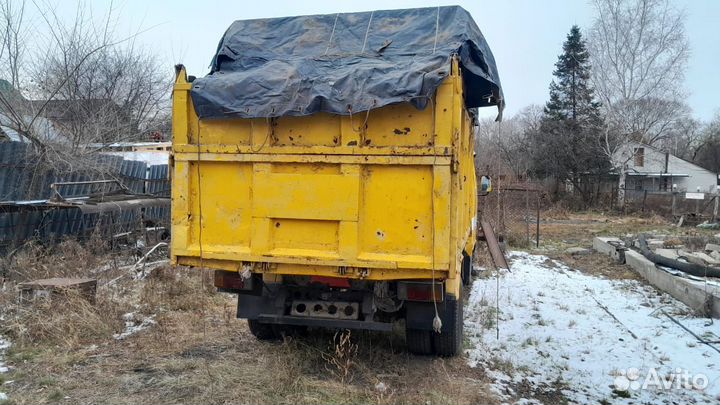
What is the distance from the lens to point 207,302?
670 centimetres

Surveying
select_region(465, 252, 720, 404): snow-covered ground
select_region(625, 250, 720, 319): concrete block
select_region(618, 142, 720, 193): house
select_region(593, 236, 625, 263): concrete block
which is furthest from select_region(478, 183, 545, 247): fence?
select_region(618, 142, 720, 193): house

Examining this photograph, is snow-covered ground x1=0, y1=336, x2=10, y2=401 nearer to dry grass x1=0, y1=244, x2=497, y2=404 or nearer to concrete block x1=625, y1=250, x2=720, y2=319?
dry grass x1=0, y1=244, x2=497, y2=404

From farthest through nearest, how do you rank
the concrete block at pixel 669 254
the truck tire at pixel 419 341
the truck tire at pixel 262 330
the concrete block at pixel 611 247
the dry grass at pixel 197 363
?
the concrete block at pixel 611 247 < the concrete block at pixel 669 254 < the truck tire at pixel 262 330 < the truck tire at pixel 419 341 < the dry grass at pixel 197 363

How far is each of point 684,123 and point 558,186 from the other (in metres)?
39.9

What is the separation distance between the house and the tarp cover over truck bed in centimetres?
3967

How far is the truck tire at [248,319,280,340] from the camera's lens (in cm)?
519

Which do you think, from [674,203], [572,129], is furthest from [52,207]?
[572,129]

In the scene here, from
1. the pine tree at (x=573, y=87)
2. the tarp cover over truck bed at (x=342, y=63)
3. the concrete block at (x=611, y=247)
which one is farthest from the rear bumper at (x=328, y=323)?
the pine tree at (x=573, y=87)

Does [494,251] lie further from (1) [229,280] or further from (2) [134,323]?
(2) [134,323]

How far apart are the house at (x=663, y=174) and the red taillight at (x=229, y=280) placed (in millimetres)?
40939

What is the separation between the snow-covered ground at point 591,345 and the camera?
14.9 ft

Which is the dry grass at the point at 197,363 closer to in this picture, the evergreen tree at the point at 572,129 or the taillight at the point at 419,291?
the taillight at the point at 419,291

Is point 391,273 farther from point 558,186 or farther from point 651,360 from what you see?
point 558,186

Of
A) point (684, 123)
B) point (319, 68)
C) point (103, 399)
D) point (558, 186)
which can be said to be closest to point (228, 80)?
point (319, 68)
